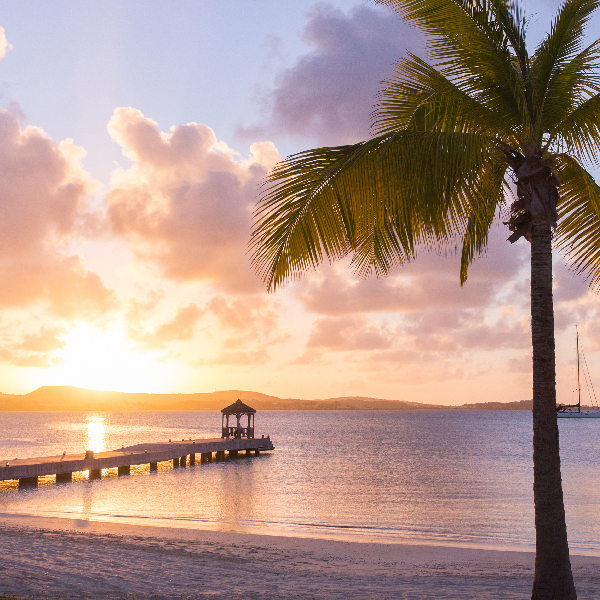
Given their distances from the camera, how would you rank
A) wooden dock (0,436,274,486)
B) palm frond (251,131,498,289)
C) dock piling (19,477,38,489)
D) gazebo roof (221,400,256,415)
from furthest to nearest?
gazebo roof (221,400,256,415), dock piling (19,477,38,489), wooden dock (0,436,274,486), palm frond (251,131,498,289)

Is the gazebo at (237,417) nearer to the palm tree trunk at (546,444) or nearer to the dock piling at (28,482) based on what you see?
the dock piling at (28,482)

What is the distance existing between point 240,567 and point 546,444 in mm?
8656

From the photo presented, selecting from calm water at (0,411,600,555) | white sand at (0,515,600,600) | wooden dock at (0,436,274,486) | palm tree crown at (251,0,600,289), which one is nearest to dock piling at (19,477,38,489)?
wooden dock at (0,436,274,486)

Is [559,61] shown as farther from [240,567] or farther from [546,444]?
[240,567]

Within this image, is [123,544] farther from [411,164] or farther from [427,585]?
[411,164]

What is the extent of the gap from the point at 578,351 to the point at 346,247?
12181 cm

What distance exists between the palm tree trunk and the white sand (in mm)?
4341

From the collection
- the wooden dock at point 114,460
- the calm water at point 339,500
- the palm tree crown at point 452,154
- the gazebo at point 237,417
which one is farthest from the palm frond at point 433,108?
the gazebo at point 237,417

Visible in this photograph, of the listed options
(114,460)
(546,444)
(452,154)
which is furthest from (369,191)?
(114,460)

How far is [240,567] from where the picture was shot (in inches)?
532

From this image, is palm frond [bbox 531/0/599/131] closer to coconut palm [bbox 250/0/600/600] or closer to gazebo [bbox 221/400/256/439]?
coconut palm [bbox 250/0/600/600]

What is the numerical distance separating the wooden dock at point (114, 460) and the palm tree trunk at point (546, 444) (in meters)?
29.4

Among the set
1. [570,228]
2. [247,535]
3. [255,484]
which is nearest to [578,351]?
[255,484]

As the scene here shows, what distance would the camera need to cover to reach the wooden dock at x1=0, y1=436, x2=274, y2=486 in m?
32.2
